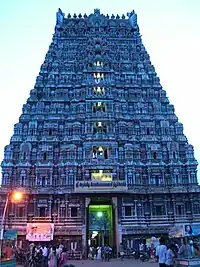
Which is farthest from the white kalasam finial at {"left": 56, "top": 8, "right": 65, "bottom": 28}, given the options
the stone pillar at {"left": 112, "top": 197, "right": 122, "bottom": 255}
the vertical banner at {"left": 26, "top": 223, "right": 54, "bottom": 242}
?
the vertical banner at {"left": 26, "top": 223, "right": 54, "bottom": 242}

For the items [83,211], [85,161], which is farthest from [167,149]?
[83,211]

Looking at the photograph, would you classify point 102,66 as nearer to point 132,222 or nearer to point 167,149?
point 167,149

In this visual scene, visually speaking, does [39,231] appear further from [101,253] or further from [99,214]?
[99,214]

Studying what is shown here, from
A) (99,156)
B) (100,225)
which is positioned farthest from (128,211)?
(99,156)

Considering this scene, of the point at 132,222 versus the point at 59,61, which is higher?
the point at 59,61

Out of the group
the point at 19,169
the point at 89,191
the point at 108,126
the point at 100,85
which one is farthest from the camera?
the point at 100,85

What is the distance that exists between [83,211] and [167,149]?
15.5 meters

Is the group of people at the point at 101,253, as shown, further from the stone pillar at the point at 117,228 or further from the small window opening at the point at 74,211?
the small window opening at the point at 74,211

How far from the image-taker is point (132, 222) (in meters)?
42.3

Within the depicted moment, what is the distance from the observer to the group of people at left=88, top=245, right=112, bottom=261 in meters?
36.5

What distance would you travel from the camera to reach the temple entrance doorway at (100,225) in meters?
44.0

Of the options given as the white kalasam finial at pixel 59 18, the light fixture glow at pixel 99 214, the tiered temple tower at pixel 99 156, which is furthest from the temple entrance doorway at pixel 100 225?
the white kalasam finial at pixel 59 18

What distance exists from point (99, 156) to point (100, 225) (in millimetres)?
9651

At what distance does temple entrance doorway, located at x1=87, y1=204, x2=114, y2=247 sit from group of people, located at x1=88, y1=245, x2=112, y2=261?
268cm
